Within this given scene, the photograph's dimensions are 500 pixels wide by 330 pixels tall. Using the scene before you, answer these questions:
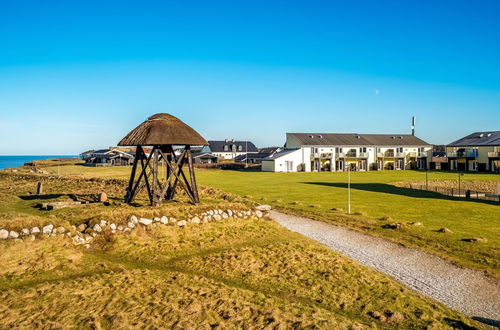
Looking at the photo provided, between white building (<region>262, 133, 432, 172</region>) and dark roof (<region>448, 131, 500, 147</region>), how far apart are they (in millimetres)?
9266

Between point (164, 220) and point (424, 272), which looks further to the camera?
point (164, 220)

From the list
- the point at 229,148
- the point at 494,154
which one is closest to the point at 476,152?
the point at 494,154

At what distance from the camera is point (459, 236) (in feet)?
58.1

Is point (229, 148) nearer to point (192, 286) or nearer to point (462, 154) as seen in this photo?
point (462, 154)

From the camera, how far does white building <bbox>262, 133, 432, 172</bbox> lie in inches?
3095

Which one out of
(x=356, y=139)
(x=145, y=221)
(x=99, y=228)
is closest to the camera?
(x=99, y=228)

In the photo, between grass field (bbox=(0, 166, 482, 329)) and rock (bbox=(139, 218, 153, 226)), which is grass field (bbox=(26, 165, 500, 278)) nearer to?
grass field (bbox=(0, 166, 482, 329))

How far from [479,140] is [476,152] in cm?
410

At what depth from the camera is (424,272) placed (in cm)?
1282

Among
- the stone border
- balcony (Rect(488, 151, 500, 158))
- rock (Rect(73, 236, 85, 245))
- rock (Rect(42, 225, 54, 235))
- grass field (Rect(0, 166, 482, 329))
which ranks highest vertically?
balcony (Rect(488, 151, 500, 158))

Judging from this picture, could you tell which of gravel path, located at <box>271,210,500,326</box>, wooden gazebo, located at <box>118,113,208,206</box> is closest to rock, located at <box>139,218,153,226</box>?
wooden gazebo, located at <box>118,113,208,206</box>

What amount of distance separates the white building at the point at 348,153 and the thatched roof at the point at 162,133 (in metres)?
54.4

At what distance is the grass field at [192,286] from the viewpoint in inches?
340

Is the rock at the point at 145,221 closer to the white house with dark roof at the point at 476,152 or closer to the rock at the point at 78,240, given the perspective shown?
the rock at the point at 78,240
